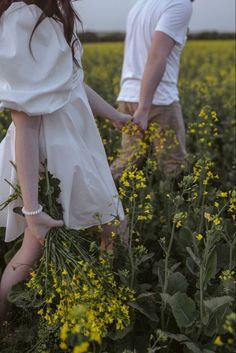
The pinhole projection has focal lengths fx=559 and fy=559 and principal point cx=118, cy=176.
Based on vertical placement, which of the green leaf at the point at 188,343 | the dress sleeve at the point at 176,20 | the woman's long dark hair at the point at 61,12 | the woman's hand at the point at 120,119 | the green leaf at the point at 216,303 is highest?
the woman's long dark hair at the point at 61,12

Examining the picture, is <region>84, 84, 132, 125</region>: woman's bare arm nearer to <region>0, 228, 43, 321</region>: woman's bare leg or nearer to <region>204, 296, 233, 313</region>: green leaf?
<region>0, 228, 43, 321</region>: woman's bare leg

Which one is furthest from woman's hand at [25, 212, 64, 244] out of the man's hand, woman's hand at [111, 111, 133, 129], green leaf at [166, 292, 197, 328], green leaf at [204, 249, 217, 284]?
the man's hand

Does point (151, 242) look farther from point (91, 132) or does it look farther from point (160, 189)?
point (91, 132)

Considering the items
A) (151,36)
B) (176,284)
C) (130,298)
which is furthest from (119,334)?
(151,36)

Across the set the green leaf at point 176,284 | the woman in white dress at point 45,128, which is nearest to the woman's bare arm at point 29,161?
the woman in white dress at point 45,128

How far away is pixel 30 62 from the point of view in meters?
2.04

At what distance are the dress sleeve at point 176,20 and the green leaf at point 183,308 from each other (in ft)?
5.27

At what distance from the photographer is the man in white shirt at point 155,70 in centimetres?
317

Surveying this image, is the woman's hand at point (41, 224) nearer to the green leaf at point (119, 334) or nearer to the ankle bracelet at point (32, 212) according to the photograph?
the ankle bracelet at point (32, 212)

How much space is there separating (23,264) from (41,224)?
0.86 ft

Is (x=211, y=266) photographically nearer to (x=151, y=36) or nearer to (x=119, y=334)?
(x=119, y=334)

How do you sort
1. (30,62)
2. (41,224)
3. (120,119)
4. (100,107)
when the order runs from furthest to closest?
(120,119)
(100,107)
(41,224)
(30,62)

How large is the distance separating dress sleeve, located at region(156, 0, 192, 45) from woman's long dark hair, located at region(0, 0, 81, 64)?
0.97 m

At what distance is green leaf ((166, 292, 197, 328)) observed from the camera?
2.15 metres
